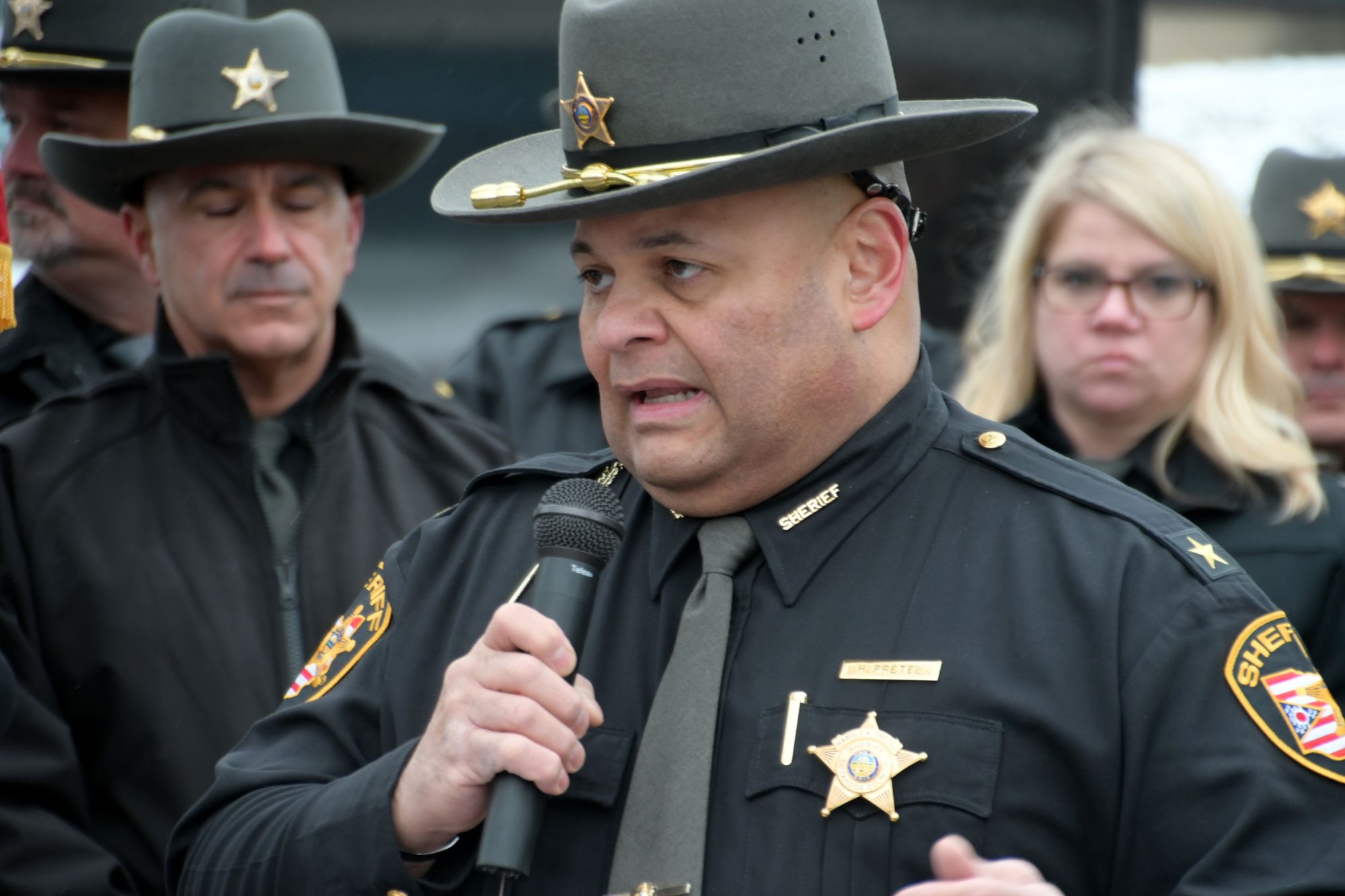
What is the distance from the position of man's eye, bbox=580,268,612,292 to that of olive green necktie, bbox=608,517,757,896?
45 centimetres

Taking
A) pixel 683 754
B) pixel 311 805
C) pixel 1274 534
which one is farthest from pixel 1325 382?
pixel 311 805

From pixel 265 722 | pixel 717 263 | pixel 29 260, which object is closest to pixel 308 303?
pixel 29 260

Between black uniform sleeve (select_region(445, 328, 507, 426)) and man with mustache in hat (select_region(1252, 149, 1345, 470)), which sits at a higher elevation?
man with mustache in hat (select_region(1252, 149, 1345, 470))

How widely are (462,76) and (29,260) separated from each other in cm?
275

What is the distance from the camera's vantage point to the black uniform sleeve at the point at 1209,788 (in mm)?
2230

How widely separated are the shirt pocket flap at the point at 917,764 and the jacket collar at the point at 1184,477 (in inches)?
70.8

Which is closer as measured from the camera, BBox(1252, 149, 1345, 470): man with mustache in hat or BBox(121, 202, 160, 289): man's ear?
BBox(121, 202, 160, 289): man's ear

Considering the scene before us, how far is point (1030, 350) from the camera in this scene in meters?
4.63

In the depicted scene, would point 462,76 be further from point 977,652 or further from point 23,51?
point 977,652

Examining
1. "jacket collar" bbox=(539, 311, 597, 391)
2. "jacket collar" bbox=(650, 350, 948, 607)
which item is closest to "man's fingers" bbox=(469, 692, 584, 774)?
"jacket collar" bbox=(650, 350, 948, 607)

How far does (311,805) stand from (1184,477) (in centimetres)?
247

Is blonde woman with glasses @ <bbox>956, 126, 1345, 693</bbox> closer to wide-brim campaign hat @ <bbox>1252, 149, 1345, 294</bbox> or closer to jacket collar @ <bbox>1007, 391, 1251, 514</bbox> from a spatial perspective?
jacket collar @ <bbox>1007, 391, 1251, 514</bbox>

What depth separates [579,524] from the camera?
2.42 m

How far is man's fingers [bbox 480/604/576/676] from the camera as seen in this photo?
7.38ft
